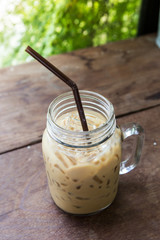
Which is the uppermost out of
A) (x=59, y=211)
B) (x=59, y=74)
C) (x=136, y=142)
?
(x=59, y=74)

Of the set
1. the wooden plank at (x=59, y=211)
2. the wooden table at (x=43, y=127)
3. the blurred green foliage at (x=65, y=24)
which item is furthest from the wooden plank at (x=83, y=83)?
the blurred green foliage at (x=65, y=24)

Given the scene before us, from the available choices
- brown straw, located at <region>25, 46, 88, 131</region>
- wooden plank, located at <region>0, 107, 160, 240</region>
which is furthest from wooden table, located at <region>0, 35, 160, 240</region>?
brown straw, located at <region>25, 46, 88, 131</region>

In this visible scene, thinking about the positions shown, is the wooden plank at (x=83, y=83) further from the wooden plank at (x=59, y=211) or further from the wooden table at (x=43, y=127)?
the wooden plank at (x=59, y=211)

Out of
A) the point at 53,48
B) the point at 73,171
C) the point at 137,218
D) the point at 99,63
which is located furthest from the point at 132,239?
the point at 53,48

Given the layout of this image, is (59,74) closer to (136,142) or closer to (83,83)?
(136,142)

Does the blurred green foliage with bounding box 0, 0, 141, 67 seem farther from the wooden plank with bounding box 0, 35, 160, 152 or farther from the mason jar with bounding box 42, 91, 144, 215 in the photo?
the mason jar with bounding box 42, 91, 144, 215

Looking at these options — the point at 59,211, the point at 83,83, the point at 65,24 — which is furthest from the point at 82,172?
the point at 65,24

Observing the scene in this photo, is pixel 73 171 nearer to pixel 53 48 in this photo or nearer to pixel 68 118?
pixel 68 118
